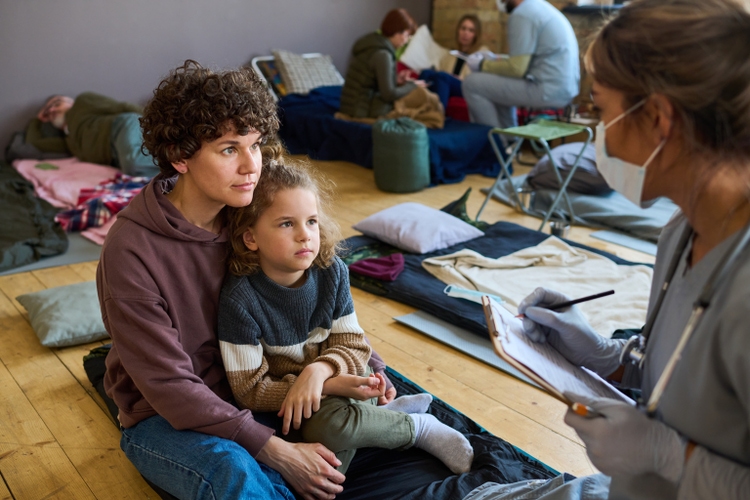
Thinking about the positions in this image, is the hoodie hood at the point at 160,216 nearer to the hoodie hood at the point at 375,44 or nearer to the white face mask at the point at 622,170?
the white face mask at the point at 622,170

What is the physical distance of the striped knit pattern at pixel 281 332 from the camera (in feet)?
5.38

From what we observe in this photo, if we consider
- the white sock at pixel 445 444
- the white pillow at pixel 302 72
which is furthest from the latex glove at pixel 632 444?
the white pillow at pixel 302 72

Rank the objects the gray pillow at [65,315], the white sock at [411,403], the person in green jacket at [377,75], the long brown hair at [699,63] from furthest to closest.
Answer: the person in green jacket at [377,75] → the gray pillow at [65,315] → the white sock at [411,403] → the long brown hair at [699,63]

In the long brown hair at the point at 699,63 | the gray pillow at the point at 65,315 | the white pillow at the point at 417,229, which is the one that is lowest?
the gray pillow at the point at 65,315

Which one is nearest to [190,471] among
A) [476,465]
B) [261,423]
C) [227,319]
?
[261,423]

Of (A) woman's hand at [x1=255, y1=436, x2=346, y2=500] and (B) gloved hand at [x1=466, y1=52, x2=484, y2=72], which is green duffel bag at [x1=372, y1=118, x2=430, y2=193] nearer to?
(B) gloved hand at [x1=466, y1=52, x2=484, y2=72]

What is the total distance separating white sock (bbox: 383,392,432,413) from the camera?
190 centimetres

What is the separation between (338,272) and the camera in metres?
1.76

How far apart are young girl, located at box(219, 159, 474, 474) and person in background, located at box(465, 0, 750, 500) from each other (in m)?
0.69

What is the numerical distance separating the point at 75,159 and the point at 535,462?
14.1 feet

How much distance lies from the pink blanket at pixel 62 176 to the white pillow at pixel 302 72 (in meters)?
2.11

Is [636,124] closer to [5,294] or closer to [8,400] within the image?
[8,400]

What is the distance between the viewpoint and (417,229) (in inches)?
134

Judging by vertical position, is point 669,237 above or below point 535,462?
above
